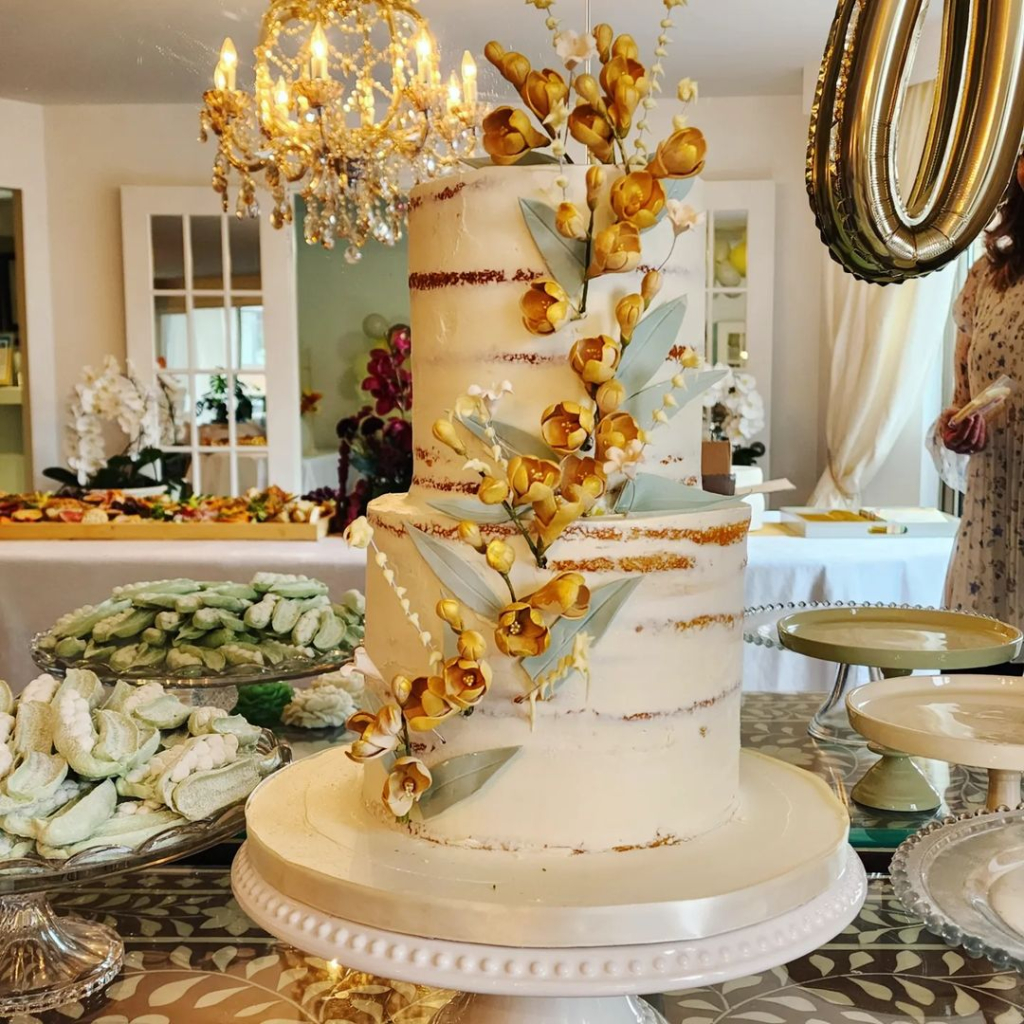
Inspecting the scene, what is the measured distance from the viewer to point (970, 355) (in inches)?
74.7

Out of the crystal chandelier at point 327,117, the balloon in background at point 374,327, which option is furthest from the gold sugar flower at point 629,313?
the balloon in background at point 374,327

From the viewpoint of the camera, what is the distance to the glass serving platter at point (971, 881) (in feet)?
2.09

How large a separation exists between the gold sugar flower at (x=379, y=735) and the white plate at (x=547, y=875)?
7 centimetres

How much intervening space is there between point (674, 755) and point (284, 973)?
0.37 meters

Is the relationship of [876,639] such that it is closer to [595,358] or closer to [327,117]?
[595,358]

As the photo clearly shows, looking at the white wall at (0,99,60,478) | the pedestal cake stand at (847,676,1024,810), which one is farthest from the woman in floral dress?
the white wall at (0,99,60,478)

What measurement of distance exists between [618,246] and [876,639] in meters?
0.71

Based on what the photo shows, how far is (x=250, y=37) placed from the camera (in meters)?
3.68

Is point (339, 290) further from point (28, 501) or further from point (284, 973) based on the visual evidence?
point (284, 973)

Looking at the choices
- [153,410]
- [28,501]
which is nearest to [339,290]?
[153,410]

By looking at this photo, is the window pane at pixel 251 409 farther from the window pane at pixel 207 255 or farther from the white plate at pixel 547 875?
the white plate at pixel 547 875

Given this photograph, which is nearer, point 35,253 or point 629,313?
point 629,313

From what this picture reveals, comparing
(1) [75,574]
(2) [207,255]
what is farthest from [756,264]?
(1) [75,574]

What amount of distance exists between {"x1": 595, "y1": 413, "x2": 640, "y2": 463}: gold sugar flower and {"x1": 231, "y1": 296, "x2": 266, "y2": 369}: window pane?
4.05 metres
